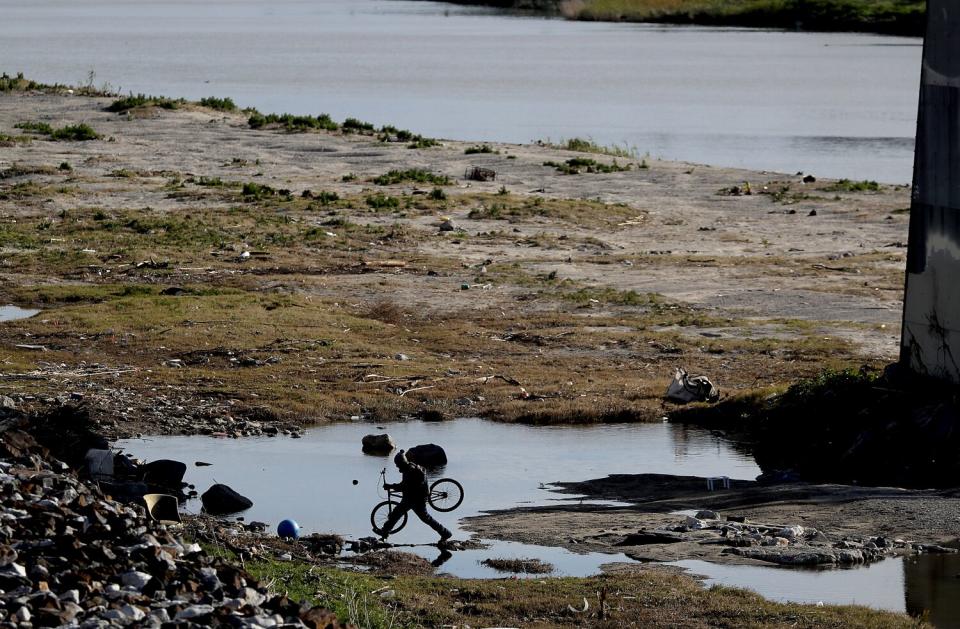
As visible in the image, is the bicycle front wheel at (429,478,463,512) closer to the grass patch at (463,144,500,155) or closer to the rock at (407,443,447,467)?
the rock at (407,443,447,467)

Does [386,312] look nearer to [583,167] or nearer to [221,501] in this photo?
[221,501]

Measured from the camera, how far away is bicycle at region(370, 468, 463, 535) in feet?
55.1

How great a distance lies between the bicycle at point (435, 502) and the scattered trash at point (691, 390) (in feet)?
19.0

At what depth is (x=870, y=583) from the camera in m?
14.8

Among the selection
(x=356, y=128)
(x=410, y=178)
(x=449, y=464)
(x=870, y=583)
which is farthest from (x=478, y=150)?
(x=870, y=583)

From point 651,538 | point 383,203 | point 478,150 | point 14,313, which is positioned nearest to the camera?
point 651,538

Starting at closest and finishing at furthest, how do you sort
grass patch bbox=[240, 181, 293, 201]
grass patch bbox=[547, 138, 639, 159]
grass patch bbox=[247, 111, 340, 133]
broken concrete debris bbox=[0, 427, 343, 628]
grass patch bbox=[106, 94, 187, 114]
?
broken concrete debris bbox=[0, 427, 343, 628]
grass patch bbox=[240, 181, 293, 201]
grass patch bbox=[547, 138, 639, 159]
grass patch bbox=[247, 111, 340, 133]
grass patch bbox=[106, 94, 187, 114]

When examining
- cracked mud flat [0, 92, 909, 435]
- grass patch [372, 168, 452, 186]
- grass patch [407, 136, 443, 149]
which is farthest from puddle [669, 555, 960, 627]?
grass patch [407, 136, 443, 149]

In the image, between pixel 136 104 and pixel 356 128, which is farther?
pixel 136 104

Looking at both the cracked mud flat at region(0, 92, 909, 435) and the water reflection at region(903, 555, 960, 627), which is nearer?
the water reflection at region(903, 555, 960, 627)

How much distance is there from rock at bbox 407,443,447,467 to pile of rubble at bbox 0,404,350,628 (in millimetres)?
7469

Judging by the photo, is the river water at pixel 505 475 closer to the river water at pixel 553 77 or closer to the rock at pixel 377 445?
the rock at pixel 377 445

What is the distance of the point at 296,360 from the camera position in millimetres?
25234

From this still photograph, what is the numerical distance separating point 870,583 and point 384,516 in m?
5.70
